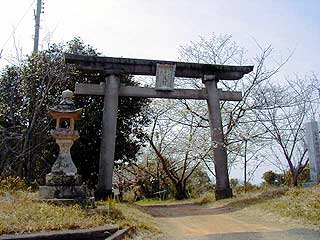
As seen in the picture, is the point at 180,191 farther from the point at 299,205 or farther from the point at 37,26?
the point at 37,26

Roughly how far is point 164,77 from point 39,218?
9.24 metres

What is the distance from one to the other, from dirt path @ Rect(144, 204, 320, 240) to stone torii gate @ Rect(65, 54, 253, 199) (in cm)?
337

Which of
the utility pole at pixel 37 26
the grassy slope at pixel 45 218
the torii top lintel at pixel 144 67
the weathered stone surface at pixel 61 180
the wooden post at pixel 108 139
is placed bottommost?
the grassy slope at pixel 45 218

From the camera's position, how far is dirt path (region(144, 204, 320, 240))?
274 inches

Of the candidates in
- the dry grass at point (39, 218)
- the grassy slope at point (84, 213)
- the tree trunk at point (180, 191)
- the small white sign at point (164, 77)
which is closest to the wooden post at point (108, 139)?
the small white sign at point (164, 77)

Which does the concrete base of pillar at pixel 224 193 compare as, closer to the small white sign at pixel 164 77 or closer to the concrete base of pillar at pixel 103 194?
the concrete base of pillar at pixel 103 194

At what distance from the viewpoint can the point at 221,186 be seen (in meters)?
14.1

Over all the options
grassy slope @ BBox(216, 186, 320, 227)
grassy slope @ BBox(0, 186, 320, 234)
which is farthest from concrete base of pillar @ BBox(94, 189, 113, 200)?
grassy slope @ BBox(216, 186, 320, 227)

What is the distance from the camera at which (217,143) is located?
47.2ft

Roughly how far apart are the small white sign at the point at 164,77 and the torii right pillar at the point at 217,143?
63.5 inches

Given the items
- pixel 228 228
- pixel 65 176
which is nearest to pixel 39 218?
pixel 65 176

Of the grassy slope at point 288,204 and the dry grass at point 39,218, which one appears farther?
the grassy slope at point 288,204

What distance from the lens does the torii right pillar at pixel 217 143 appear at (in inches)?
555

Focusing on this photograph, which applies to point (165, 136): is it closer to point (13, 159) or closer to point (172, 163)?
point (172, 163)
